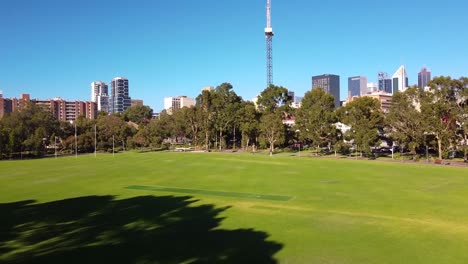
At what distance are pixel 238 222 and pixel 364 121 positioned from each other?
152 ft

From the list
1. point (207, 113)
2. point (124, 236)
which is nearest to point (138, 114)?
point (207, 113)

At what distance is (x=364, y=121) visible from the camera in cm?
5825

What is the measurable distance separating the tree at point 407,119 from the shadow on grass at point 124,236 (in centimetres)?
4178

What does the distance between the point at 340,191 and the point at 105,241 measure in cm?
1650

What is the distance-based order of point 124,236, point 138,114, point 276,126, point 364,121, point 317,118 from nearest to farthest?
point 124,236 < point 364,121 < point 317,118 < point 276,126 < point 138,114

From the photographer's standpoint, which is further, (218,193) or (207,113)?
(207,113)

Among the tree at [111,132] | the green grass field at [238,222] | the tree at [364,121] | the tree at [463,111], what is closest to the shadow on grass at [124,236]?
the green grass field at [238,222]

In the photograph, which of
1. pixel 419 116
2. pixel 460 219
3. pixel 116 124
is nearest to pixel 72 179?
pixel 460 219

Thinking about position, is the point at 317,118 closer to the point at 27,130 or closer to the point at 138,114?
the point at 27,130

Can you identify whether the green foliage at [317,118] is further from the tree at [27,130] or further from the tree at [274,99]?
the tree at [27,130]

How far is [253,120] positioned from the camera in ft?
273

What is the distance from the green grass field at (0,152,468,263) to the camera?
12539mm

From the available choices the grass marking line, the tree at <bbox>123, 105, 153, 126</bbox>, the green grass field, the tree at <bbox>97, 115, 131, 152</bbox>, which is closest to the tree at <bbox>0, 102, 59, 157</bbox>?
the tree at <bbox>97, 115, 131, 152</bbox>

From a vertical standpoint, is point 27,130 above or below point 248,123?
below
